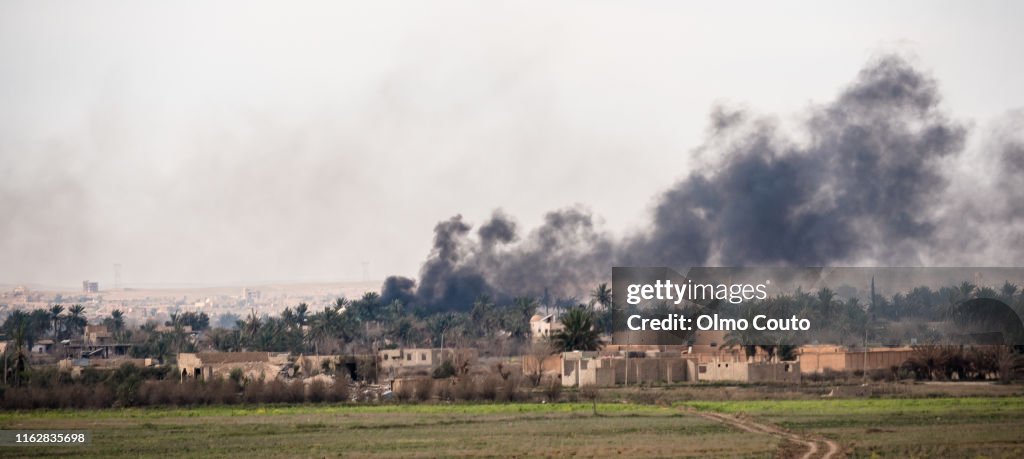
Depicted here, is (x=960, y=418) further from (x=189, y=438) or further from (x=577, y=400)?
(x=189, y=438)

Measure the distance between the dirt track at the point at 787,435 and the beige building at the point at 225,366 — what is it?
106ft

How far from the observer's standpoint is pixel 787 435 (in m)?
49.2

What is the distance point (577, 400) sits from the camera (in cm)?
7056

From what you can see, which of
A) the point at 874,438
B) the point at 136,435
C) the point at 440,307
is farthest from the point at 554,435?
the point at 440,307

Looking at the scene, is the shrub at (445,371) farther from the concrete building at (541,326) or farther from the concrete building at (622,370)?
the concrete building at (541,326)

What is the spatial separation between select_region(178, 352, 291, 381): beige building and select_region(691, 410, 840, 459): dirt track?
3219 cm

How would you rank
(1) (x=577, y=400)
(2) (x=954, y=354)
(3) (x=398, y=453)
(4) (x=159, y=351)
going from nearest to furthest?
(3) (x=398, y=453), (1) (x=577, y=400), (2) (x=954, y=354), (4) (x=159, y=351)

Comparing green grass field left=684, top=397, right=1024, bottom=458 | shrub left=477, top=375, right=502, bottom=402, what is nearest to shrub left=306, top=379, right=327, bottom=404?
shrub left=477, top=375, right=502, bottom=402

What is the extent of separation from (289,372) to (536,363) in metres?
16.4

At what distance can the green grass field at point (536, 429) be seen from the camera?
44469mm

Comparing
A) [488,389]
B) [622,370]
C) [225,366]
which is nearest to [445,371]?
[622,370]

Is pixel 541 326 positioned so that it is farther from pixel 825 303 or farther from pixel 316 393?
pixel 316 393

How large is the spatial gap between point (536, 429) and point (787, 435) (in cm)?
977

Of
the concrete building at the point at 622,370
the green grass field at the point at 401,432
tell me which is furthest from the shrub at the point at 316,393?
the concrete building at the point at 622,370
